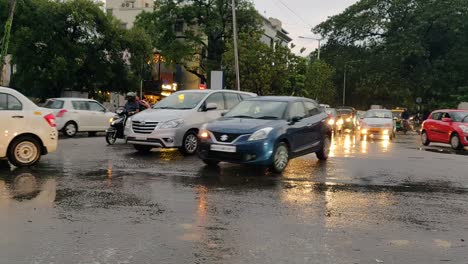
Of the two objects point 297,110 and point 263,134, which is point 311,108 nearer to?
point 297,110

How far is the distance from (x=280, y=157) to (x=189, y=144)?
352cm

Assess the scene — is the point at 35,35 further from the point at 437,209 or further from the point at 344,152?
the point at 437,209

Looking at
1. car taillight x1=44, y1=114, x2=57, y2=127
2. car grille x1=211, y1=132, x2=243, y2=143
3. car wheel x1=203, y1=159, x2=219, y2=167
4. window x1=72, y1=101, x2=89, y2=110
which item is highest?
window x1=72, y1=101, x2=89, y2=110

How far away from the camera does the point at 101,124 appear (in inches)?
842

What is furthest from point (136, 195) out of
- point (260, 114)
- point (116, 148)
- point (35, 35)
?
point (35, 35)

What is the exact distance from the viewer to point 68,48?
113 feet

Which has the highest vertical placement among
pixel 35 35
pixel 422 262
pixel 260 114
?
pixel 35 35

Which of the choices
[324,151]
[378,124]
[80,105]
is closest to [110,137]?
[80,105]

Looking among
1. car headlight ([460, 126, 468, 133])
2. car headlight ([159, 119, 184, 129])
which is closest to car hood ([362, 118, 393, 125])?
car headlight ([460, 126, 468, 133])

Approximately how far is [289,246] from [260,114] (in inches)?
244

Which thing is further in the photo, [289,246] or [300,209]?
[300,209]

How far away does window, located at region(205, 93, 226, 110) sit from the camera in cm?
1399

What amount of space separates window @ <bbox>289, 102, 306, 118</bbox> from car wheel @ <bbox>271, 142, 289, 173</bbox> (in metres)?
0.90

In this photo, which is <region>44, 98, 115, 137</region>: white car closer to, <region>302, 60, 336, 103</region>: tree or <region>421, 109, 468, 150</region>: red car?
<region>421, 109, 468, 150</region>: red car
